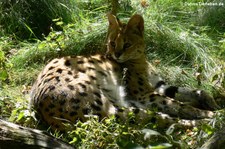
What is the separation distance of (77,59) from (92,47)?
4.23ft

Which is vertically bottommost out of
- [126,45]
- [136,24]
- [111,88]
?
[111,88]

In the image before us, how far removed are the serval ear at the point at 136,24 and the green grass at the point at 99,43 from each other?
685 millimetres

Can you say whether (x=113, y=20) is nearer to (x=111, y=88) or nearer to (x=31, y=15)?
(x=111, y=88)

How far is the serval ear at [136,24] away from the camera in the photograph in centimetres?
591

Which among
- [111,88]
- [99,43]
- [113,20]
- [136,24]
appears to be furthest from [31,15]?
[111,88]

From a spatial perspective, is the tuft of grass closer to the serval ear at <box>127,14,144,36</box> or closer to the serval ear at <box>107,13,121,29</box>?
the serval ear at <box>107,13,121,29</box>

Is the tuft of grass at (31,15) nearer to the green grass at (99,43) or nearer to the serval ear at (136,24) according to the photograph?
the green grass at (99,43)

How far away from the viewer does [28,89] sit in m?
6.19

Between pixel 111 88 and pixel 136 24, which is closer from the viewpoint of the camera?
pixel 111 88

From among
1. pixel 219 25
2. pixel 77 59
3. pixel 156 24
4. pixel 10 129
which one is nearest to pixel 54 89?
pixel 77 59

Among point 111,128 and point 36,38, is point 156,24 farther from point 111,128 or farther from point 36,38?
point 111,128

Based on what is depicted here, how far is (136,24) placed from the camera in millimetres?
5973

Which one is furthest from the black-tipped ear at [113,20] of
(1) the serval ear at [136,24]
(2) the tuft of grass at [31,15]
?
(2) the tuft of grass at [31,15]

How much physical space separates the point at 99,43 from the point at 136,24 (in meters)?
1.12
